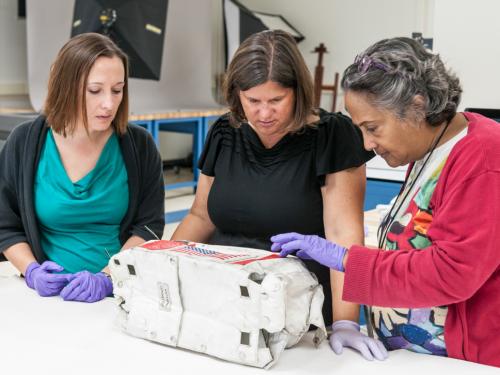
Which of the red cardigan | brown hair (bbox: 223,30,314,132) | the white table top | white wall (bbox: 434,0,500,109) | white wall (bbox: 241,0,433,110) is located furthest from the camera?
white wall (bbox: 241,0,433,110)

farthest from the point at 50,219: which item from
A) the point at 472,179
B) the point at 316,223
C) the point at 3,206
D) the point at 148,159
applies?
the point at 472,179

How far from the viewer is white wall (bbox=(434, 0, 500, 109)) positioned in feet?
8.50

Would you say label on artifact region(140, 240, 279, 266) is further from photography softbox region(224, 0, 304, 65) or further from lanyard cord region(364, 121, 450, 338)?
photography softbox region(224, 0, 304, 65)

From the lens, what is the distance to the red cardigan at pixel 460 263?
985mm

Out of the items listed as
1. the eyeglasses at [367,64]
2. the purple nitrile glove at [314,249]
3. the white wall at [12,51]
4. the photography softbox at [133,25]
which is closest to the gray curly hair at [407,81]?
the eyeglasses at [367,64]

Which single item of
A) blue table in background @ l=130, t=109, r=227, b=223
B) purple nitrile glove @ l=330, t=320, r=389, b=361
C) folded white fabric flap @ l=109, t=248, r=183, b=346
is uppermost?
folded white fabric flap @ l=109, t=248, r=183, b=346

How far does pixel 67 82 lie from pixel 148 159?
1.09 feet

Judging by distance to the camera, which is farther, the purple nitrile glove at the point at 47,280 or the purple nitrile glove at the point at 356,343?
the purple nitrile glove at the point at 47,280

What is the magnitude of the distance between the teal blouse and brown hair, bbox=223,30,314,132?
0.51 meters

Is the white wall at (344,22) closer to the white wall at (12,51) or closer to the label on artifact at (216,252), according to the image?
the white wall at (12,51)

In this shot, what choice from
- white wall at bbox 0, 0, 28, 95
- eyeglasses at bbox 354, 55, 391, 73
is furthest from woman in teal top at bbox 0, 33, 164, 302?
white wall at bbox 0, 0, 28, 95

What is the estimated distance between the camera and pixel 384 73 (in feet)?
3.56

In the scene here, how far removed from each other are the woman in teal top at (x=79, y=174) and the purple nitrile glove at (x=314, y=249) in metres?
0.68

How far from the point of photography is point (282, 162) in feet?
4.91
